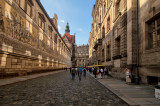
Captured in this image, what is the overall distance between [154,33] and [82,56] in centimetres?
9364

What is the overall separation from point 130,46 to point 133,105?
7.06 metres

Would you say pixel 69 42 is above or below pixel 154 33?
above

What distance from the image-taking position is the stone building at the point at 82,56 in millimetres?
99762

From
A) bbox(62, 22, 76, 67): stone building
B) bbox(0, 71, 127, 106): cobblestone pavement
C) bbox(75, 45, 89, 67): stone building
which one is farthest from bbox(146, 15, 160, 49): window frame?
bbox(75, 45, 89, 67): stone building

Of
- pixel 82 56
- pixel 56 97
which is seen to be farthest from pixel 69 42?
pixel 56 97

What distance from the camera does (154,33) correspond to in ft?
27.4

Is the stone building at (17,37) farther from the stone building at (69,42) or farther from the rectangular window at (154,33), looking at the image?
the stone building at (69,42)

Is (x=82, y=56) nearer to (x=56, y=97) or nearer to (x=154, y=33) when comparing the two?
(x=154, y=33)

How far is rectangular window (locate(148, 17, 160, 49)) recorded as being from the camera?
309 inches

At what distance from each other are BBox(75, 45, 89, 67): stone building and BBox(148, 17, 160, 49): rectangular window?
89.6 metres

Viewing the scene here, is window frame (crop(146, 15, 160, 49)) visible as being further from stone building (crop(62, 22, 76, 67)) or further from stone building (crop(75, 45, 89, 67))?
stone building (crop(75, 45, 89, 67))

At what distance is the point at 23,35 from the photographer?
46.7ft

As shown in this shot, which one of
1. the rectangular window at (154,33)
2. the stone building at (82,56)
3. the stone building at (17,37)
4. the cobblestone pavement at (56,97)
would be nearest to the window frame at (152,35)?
the rectangular window at (154,33)

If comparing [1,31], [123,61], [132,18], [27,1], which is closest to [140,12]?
[132,18]
